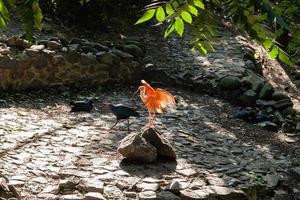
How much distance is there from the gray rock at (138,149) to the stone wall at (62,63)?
127 inches

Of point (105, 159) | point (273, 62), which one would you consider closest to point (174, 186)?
point (105, 159)

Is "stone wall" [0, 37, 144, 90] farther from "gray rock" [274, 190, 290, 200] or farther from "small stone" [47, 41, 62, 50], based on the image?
"gray rock" [274, 190, 290, 200]

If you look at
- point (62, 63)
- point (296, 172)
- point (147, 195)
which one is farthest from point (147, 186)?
point (62, 63)

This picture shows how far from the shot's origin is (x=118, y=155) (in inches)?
224

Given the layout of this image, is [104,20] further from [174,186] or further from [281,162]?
[174,186]

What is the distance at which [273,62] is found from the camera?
41.2 ft

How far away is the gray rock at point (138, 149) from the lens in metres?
5.40

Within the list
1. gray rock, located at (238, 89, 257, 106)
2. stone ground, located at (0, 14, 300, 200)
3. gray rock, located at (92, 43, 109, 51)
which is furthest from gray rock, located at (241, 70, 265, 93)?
gray rock, located at (92, 43, 109, 51)

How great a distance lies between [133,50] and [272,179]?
490 cm

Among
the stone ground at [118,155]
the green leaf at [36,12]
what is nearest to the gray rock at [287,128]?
the stone ground at [118,155]

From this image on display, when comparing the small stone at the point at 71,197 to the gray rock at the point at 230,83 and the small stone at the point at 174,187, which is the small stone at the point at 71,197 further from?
the gray rock at the point at 230,83

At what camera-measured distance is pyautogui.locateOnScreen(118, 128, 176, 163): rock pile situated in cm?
541

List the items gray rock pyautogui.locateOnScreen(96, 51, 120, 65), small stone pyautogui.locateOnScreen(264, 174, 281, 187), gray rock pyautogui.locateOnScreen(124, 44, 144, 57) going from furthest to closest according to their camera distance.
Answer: gray rock pyautogui.locateOnScreen(124, 44, 144, 57), gray rock pyautogui.locateOnScreen(96, 51, 120, 65), small stone pyautogui.locateOnScreen(264, 174, 281, 187)

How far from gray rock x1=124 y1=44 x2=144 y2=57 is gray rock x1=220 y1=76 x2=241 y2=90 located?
6.07 ft
